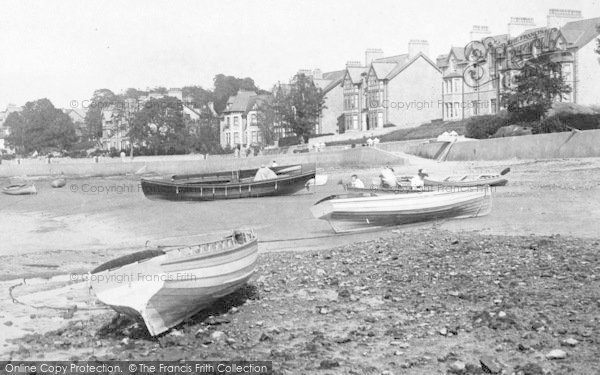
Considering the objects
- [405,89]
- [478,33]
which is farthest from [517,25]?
[405,89]

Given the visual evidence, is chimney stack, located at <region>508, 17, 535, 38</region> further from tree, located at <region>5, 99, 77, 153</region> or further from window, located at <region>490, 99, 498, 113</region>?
tree, located at <region>5, 99, 77, 153</region>

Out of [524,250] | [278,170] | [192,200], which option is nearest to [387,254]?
[524,250]

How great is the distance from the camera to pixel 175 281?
1175cm

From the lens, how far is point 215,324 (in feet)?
41.5

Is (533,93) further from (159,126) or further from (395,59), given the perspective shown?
(159,126)

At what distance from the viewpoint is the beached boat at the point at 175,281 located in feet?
37.7

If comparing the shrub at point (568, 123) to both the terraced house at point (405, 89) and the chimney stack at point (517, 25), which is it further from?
the terraced house at point (405, 89)

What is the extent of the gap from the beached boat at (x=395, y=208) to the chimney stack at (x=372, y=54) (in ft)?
271

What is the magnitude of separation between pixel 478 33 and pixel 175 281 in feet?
255

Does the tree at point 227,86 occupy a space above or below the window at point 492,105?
above

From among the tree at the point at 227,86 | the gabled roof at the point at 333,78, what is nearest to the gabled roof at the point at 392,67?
the gabled roof at the point at 333,78

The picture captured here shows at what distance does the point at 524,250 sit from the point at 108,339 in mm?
9212

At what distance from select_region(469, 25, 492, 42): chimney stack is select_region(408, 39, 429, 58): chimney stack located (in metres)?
10.6

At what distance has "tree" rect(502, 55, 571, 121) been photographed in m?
59.1
